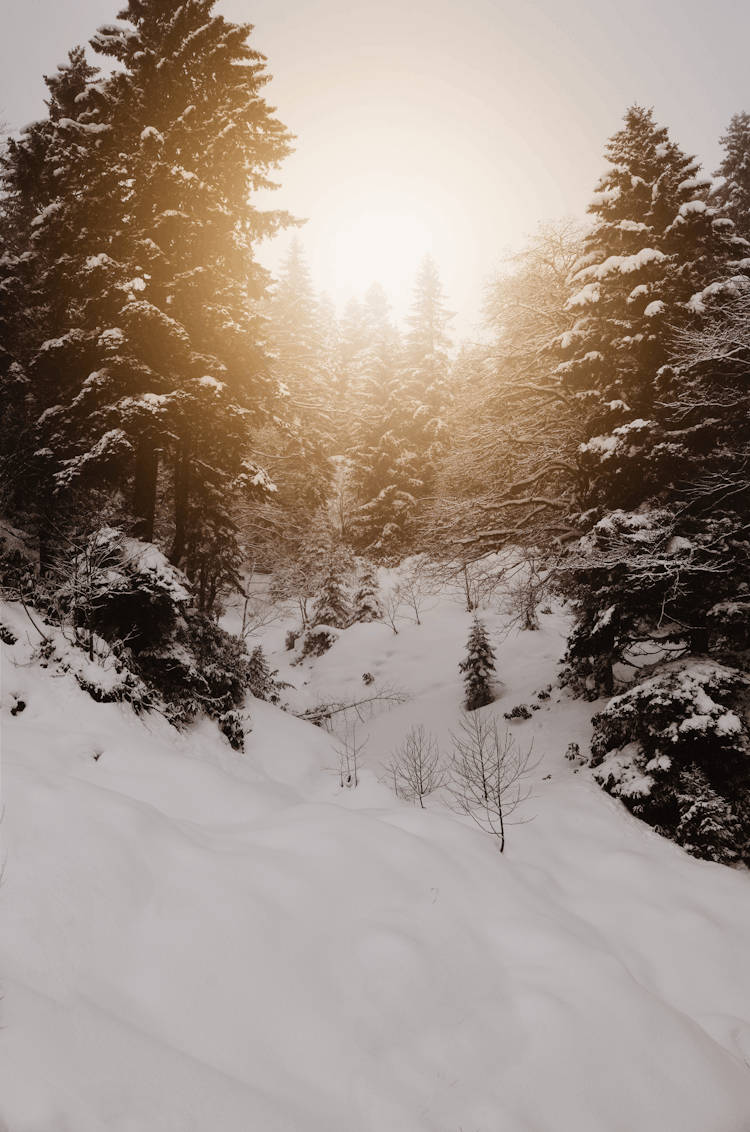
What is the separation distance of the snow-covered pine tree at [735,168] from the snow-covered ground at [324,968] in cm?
2055

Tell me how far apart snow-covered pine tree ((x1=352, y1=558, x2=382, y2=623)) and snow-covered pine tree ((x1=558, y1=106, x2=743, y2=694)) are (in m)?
14.1

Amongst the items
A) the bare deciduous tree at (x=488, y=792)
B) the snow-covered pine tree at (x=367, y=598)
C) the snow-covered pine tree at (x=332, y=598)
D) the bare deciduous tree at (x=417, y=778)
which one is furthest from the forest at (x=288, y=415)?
the snow-covered pine tree at (x=332, y=598)

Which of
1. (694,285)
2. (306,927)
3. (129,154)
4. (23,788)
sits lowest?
(306,927)

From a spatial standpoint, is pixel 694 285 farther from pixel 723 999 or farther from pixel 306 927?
pixel 306 927

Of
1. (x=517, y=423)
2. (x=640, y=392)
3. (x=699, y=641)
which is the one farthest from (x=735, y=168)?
(x=699, y=641)

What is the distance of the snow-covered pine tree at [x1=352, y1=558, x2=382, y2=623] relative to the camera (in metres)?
23.4

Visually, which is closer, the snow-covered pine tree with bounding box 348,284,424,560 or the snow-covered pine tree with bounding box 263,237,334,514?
the snow-covered pine tree with bounding box 263,237,334,514

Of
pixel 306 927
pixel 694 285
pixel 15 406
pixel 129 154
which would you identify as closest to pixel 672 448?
pixel 694 285

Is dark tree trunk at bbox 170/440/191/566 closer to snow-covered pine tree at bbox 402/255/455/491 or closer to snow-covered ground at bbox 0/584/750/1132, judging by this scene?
snow-covered ground at bbox 0/584/750/1132

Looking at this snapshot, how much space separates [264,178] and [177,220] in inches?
92.3

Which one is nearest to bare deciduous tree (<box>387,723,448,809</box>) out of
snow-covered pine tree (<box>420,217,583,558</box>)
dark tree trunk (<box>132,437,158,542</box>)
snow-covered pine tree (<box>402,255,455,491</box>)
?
snow-covered pine tree (<box>420,217,583,558</box>)

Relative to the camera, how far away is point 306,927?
3.62 meters

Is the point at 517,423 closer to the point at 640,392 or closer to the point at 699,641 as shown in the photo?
the point at 640,392

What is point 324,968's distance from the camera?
11.1ft
